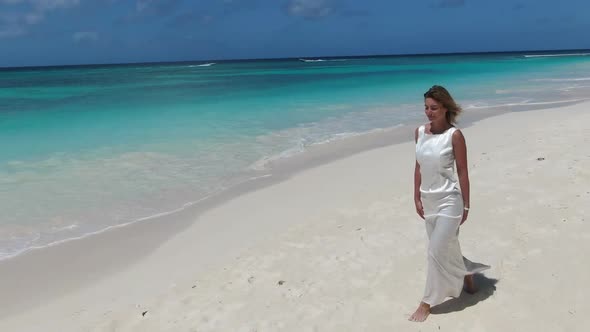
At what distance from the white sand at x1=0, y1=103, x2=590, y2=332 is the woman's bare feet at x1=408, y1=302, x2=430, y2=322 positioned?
0.05 m

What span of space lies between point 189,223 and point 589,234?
4762mm

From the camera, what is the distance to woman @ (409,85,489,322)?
3412 millimetres

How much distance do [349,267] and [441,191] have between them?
1.68m

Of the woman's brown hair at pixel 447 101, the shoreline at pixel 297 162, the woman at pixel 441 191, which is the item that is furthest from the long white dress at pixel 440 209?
the shoreline at pixel 297 162

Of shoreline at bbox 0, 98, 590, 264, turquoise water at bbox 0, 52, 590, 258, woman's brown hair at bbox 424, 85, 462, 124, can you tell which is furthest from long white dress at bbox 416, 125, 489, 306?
turquoise water at bbox 0, 52, 590, 258

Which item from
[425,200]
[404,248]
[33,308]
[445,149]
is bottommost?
[33,308]

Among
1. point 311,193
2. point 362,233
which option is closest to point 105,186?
point 311,193

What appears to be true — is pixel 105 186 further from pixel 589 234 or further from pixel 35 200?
pixel 589 234

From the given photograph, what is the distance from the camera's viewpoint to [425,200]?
11.8 ft

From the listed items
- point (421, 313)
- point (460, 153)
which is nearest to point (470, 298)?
point (421, 313)

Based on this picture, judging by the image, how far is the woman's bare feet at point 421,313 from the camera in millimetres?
3764

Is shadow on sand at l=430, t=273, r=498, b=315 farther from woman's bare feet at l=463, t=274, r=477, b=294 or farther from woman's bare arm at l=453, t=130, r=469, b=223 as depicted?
woman's bare arm at l=453, t=130, r=469, b=223

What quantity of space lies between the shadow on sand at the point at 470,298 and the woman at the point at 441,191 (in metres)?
Result: 0.17

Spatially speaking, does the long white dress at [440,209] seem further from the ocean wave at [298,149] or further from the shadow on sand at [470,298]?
the ocean wave at [298,149]
